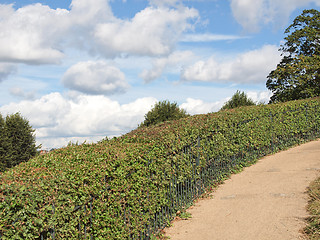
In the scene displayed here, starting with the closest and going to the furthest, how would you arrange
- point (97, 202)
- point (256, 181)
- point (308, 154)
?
point (97, 202), point (256, 181), point (308, 154)

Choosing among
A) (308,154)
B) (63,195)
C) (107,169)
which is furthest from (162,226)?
(308,154)

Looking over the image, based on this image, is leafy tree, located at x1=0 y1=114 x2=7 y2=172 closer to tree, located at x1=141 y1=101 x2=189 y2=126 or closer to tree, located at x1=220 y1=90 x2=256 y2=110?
tree, located at x1=141 y1=101 x2=189 y2=126

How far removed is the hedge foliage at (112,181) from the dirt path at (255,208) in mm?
661

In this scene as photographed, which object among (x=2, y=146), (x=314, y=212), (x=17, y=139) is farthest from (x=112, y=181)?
(x=17, y=139)

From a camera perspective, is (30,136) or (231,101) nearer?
(30,136)

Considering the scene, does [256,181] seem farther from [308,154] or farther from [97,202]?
[97,202]

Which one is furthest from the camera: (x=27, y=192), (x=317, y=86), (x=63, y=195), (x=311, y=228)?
(x=317, y=86)

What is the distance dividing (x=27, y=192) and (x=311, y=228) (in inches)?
231

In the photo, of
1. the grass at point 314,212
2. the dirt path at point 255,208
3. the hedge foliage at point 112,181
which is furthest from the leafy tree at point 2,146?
the grass at point 314,212

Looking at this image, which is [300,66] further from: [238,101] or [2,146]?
[2,146]

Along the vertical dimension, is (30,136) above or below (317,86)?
below

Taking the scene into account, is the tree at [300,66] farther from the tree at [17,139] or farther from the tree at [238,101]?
the tree at [17,139]

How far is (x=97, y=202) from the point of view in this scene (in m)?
5.13

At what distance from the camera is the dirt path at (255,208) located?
7.36 m
